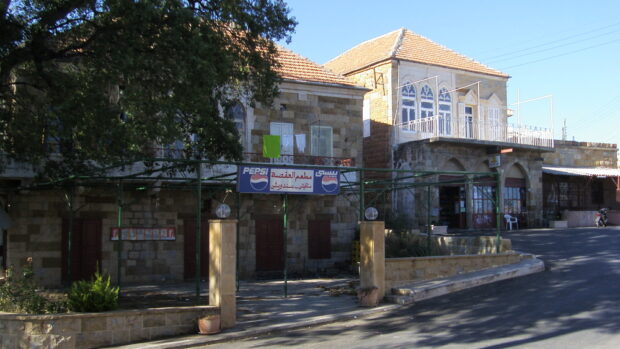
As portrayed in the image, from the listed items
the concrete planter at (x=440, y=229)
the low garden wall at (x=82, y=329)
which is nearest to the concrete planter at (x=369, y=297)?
the low garden wall at (x=82, y=329)

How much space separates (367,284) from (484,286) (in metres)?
2.96

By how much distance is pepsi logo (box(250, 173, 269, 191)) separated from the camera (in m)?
12.5

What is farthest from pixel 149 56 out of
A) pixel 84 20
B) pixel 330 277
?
pixel 330 277

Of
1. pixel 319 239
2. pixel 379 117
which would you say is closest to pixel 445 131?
pixel 379 117

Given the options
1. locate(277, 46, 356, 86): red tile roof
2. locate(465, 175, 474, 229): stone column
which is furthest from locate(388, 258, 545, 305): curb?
locate(465, 175, 474, 229): stone column

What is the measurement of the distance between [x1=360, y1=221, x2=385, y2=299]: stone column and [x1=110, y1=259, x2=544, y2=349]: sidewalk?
516 mm

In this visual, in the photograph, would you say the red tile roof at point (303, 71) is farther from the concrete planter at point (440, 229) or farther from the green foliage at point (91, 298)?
the green foliage at point (91, 298)

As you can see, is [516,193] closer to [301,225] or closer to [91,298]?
[301,225]

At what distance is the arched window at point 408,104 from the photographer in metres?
25.7

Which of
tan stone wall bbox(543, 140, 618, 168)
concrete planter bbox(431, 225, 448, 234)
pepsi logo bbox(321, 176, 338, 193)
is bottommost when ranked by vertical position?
concrete planter bbox(431, 225, 448, 234)

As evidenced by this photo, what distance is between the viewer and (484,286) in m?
13.8

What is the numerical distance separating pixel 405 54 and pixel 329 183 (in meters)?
14.3

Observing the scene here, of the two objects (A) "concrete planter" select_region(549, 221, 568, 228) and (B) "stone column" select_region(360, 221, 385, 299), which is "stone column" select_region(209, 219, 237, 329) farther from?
(A) "concrete planter" select_region(549, 221, 568, 228)

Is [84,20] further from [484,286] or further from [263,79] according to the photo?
[484,286]
